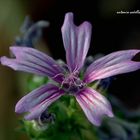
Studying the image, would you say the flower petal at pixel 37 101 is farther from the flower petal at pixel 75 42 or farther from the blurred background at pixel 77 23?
the blurred background at pixel 77 23

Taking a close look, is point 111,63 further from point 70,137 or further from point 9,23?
Answer: point 9,23

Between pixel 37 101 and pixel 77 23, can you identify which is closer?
pixel 37 101

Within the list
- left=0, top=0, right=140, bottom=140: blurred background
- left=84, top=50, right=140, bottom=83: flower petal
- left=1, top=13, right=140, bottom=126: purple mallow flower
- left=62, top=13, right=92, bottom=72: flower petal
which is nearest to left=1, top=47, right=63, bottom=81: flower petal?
left=1, top=13, right=140, bottom=126: purple mallow flower

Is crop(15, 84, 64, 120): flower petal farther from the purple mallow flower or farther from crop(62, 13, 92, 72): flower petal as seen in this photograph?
crop(62, 13, 92, 72): flower petal

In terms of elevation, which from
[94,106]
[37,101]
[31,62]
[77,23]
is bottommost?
[94,106]

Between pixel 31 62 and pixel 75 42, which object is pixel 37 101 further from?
pixel 75 42

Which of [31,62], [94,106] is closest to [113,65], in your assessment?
[94,106]
